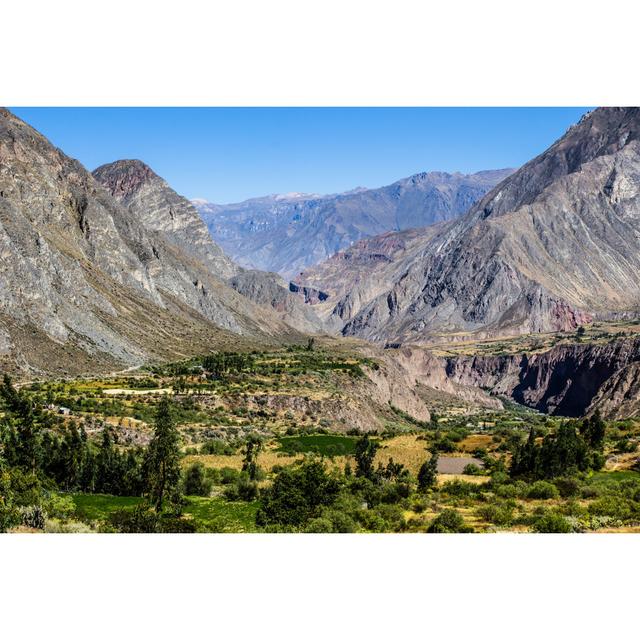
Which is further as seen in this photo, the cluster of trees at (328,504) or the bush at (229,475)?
→ the bush at (229,475)

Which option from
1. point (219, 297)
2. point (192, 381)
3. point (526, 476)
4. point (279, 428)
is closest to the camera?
point (526, 476)

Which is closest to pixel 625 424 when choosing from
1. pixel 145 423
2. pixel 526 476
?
pixel 526 476

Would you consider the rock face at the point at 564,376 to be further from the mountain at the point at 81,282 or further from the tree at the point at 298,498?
the tree at the point at 298,498

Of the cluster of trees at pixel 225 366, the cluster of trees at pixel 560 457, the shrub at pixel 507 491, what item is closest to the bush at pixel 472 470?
the cluster of trees at pixel 560 457

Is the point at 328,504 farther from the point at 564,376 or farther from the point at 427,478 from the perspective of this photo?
the point at 564,376

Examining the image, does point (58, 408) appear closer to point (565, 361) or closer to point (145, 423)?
point (145, 423)

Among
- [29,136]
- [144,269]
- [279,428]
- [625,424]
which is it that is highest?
[29,136]

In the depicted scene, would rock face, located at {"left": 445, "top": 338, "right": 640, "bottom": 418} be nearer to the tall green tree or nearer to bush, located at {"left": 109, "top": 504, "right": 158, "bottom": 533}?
the tall green tree
